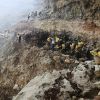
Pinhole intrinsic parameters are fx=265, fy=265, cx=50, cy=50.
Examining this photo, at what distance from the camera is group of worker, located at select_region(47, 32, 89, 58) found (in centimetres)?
1670

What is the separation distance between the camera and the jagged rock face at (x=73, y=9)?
20669 mm

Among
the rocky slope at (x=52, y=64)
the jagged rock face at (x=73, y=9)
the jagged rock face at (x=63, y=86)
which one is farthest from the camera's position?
the jagged rock face at (x=73, y=9)

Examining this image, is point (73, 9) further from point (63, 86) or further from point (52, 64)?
point (63, 86)

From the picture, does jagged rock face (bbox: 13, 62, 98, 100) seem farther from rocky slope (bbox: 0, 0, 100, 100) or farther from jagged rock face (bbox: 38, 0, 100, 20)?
jagged rock face (bbox: 38, 0, 100, 20)

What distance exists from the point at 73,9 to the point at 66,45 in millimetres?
6051

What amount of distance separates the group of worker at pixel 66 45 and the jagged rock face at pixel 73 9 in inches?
119

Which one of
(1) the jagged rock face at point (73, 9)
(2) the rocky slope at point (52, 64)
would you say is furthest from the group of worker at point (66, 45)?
(1) the jagged rock face at point (73, 9)

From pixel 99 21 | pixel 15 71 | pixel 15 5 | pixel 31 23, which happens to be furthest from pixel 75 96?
pixel 15 5

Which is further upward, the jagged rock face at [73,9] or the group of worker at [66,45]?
the jagged rock face at [73,9]

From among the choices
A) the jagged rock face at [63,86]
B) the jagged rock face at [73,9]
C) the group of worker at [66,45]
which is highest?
the jagged rock face at [73,9]

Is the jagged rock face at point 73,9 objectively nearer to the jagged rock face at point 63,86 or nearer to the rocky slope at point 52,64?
the rocky slope at point 52,64

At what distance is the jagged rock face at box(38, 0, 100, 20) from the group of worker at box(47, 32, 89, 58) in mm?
3014

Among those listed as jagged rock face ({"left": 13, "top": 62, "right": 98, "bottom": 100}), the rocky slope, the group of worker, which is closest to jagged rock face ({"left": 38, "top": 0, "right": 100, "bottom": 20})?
the rocky slope

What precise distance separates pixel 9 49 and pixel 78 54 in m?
8.14
